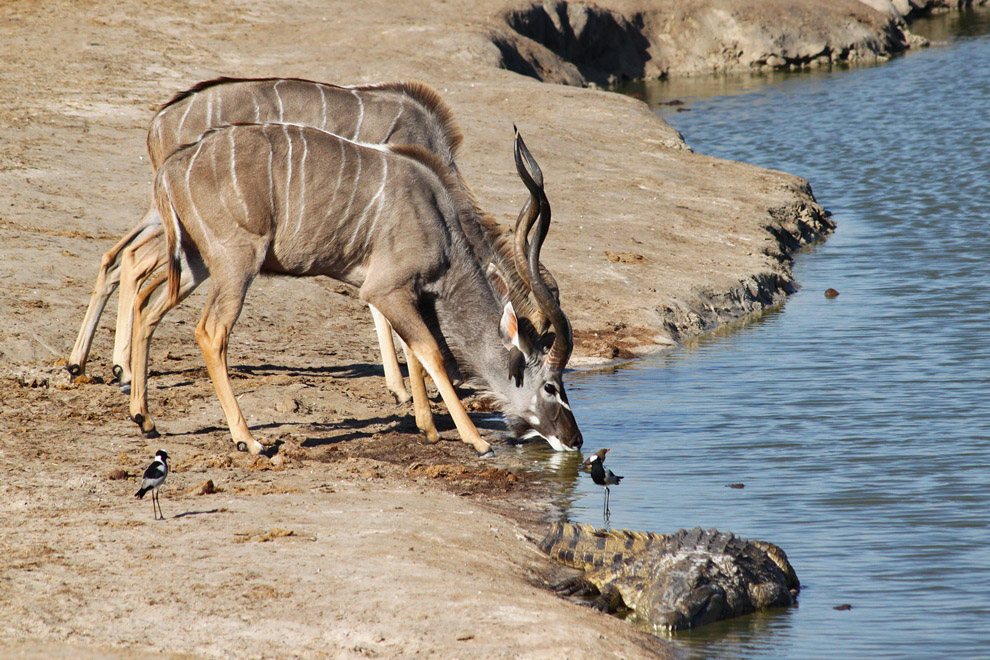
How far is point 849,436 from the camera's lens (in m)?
8.86

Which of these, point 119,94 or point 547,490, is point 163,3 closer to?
point 119,94

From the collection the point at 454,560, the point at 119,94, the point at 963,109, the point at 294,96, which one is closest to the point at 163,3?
the point at 119,94

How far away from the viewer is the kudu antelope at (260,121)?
9078 millimetres

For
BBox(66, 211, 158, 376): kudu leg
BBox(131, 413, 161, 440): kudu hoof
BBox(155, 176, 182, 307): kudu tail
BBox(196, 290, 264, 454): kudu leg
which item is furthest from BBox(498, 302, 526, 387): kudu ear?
BBox(66, 211, 158, 376): kudu leg

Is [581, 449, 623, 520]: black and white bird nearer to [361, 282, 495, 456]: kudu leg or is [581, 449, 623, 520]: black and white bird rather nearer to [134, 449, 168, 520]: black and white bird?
[361, 282, 495, 456]: kudu leg

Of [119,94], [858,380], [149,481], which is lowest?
[858,380]

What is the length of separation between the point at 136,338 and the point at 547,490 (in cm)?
285

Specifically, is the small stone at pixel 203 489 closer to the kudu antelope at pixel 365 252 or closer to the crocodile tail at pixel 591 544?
the kudu antelope at pixel 365 252

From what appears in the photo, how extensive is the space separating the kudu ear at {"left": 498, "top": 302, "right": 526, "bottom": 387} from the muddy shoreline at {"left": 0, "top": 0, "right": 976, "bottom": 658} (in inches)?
23.0

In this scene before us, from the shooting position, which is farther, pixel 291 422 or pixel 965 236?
pixel 965 236

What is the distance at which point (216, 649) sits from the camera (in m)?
5.02

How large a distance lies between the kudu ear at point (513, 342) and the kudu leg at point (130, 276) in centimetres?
259

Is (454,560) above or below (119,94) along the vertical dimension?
below

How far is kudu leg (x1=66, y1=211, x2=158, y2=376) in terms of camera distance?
8992mm
